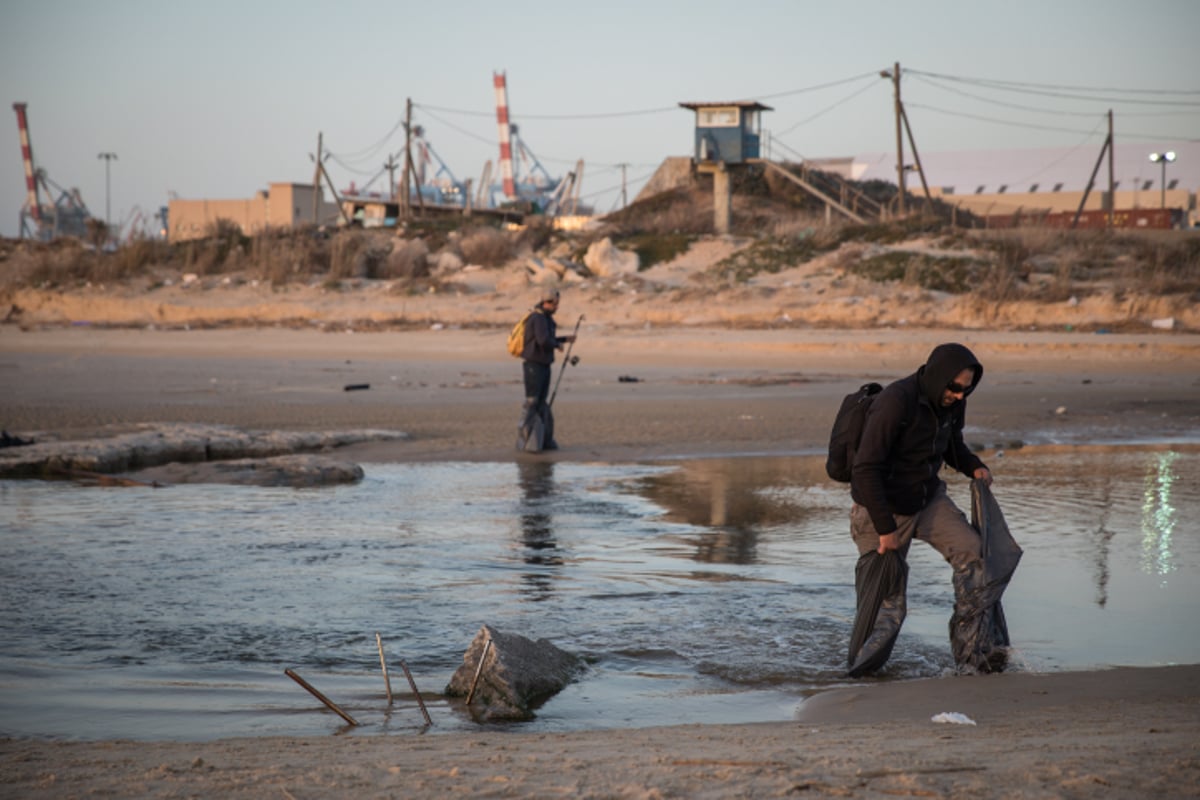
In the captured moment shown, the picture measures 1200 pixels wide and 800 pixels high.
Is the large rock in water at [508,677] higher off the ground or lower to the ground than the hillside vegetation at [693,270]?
lower

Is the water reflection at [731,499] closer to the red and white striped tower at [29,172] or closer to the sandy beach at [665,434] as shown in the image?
the sandy beach at [665,434]

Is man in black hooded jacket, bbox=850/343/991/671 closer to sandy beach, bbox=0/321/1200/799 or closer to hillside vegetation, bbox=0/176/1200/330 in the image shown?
sandy beach, bbox=0/321/1200/799

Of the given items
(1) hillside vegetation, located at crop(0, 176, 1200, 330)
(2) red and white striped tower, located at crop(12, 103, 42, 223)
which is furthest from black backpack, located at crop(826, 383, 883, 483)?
(2) red and white striped tower, located at crop(12, 103, 42, 223)

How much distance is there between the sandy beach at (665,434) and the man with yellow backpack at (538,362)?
293 millimetres

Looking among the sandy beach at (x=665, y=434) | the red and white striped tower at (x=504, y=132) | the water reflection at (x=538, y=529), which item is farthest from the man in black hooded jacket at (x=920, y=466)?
the red and white striped tower at (x=504, y=132)

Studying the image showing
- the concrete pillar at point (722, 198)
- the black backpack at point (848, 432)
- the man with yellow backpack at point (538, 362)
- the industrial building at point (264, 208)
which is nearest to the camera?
the black backpack at point (848, 432)

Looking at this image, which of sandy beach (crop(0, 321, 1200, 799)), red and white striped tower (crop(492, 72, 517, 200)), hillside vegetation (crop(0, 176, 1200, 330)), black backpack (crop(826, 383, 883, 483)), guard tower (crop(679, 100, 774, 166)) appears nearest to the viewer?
sandy beach (crop(0, 321, 1200, 799))

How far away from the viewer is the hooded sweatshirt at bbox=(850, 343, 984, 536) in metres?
4.90

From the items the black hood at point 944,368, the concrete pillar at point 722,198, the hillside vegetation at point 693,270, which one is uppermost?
the concrete pillar at point 722,198

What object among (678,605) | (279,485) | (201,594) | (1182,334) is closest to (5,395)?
(279,485)

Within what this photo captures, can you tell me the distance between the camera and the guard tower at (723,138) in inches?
1679

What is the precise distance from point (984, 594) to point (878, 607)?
1.49 ft

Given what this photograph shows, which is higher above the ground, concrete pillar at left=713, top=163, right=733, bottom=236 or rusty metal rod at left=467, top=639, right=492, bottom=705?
concrete pillar at left=713, top=163, right=733, bottom=236

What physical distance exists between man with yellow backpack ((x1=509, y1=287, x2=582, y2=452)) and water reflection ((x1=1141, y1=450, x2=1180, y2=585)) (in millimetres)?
5246
